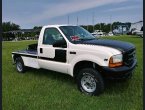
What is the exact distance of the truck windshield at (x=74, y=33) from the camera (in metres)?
7.76

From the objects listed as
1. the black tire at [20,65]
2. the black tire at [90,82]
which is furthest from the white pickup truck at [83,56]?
the black tire at [20,65]

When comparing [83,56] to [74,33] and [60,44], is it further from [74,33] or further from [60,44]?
[74,33]

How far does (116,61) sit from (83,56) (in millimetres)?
880

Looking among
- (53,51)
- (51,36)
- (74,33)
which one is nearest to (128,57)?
(74,33)

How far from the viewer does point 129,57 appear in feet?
23.1

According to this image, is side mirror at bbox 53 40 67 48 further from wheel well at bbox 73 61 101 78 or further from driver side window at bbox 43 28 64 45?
wheel well at bbox 73 61 101 78

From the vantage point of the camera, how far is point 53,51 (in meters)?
8.00

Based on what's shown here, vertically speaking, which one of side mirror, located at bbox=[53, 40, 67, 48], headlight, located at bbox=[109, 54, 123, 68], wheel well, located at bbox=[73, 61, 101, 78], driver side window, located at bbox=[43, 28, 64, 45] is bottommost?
wheel well, located at bbox=[73, 61, 101, 78]

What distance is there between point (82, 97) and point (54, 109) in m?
0.98

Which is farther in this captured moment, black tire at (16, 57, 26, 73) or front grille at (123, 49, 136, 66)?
black tire at (16, 57, 26, 73)

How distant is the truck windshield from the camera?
7.76 meters

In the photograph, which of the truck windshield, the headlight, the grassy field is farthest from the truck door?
the headlight

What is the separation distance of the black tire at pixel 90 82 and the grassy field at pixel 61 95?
6.6 inches

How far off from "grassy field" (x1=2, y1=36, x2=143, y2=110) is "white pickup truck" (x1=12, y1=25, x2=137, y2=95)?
1.34 ft
